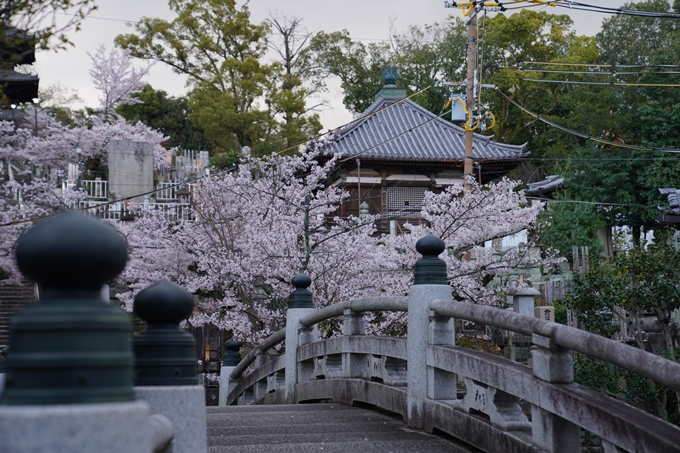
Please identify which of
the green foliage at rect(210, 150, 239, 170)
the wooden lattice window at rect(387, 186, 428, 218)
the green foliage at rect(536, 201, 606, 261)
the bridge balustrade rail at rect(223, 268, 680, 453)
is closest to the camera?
the bridge balustrade rail at rect(223, 268, 680, 453)

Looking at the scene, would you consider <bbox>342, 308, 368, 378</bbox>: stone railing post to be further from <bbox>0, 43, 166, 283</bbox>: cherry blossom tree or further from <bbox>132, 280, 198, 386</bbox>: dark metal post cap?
<bbox>0, 43, 166, 283</bbox>: cherry blossom tree

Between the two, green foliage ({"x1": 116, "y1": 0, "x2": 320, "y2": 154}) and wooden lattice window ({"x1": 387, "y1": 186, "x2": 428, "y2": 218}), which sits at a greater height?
green foliage ({"x1": 116, "y1": 0, "x2": 320, "y2": 154})

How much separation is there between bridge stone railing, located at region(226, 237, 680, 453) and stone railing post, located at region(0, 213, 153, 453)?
2708 millimetres

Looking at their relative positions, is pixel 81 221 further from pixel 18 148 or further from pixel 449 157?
pixel 18 148

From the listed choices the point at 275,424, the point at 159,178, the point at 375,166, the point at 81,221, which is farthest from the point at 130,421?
the point at 159,178

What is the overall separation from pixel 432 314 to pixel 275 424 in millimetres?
1872

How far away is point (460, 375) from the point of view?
595cm

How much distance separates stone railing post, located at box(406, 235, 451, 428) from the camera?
6.36m

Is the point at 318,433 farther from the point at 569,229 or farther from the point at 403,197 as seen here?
the point at 403,197

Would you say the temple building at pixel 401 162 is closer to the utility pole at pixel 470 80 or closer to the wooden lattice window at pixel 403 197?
the wooden lattice window at pixel 403 197

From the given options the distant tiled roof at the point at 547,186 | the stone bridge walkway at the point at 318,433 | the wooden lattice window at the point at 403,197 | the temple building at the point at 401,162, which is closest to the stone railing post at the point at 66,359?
the stone bridge walkway at the point at 318,433

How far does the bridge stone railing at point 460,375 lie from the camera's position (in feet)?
13.1

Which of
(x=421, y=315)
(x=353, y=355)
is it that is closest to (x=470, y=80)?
(x=353, y=355)

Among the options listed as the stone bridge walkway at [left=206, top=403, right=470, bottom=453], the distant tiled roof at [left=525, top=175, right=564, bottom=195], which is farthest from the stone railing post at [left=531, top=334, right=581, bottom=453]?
the distant tiled roof at [left=525, top=175, right=564, bottom=195]
